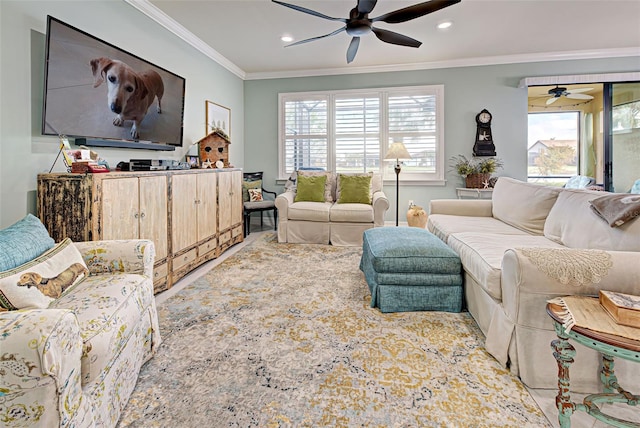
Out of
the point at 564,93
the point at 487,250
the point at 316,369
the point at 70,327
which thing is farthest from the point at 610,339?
the point at 564,93

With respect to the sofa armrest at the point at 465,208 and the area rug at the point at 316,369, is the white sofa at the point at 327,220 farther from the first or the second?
the area rug at the point at 316,369

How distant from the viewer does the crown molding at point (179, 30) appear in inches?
128

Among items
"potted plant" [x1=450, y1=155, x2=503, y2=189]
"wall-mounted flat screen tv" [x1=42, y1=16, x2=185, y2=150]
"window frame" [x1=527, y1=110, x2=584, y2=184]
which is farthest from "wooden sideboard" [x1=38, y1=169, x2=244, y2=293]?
"window frame" [x1=527, y1=110, x2=584, y2=184]

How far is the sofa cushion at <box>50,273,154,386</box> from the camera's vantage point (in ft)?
3.90

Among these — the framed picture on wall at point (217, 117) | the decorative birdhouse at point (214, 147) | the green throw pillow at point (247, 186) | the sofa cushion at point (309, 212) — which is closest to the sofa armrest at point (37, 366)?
the decorative birdhouse at point (214, 147)

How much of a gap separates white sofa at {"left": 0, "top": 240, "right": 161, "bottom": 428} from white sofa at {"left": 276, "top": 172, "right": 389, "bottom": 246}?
279 centimetres

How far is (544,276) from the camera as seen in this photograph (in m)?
1.52

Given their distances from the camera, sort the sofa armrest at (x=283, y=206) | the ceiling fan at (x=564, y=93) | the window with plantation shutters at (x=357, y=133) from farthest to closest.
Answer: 1. the window with plantation shutters at (x=357, y=133)
2. the ceiling fan at (x=564, y=93)
3. the sofa armrest at (x=283, y=206)

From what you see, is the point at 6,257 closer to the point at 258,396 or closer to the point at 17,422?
the point at 17,422

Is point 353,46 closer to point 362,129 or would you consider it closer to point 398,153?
point 398,153

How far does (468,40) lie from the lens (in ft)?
14.2

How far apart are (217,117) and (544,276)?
458 cm

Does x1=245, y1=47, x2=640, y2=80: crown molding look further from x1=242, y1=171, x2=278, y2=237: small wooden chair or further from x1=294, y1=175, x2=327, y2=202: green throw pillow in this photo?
x1=294, y1=175, x2=327, y2=202: green throw pillow

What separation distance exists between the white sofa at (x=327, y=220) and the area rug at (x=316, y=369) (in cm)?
171
